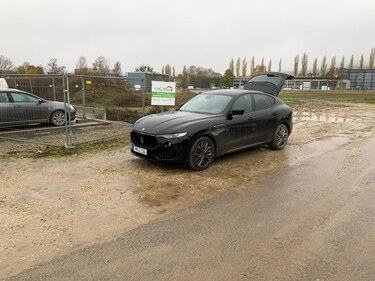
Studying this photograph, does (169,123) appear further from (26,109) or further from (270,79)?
(26,109)

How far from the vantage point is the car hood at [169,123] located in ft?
20.7

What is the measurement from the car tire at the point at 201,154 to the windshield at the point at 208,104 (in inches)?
34.8

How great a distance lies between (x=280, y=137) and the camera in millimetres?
8703

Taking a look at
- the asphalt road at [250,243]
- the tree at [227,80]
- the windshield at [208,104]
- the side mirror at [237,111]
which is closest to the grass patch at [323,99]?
the windshield at [208,104]

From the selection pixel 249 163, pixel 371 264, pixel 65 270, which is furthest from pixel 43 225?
pixel 249 163

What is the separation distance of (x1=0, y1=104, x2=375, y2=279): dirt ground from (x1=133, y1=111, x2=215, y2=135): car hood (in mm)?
849

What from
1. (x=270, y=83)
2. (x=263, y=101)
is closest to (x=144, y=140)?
(x=263, y=101)

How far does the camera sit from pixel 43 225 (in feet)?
13.4

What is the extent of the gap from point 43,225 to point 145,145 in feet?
9.37

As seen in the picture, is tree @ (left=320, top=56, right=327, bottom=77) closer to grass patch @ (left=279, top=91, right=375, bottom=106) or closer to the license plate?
grass patch @ (left=279, top=91, right=375, bottom=106)

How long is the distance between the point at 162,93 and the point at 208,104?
3.35 m

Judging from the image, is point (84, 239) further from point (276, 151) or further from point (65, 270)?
point (276, 151)

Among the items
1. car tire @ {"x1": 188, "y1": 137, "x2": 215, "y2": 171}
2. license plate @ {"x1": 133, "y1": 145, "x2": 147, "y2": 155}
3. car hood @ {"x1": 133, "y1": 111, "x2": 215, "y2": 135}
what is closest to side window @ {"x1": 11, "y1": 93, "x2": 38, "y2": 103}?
car hood @ {"x1": 133, "y1": 111, "x2": 215, "y2": 135}

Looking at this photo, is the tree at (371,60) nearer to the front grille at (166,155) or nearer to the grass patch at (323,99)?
the grass patch at (323,99)
